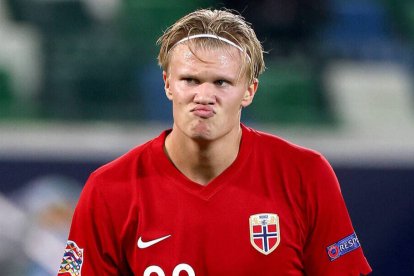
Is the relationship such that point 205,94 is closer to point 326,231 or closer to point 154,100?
point 326,231

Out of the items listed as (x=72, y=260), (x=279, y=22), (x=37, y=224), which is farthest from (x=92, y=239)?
(x=279, y=22)

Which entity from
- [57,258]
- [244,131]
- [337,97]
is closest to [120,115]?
[57,258]

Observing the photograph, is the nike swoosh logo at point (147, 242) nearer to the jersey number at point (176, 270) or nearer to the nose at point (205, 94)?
the jersey number at point (176, 270)

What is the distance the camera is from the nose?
9.67ft

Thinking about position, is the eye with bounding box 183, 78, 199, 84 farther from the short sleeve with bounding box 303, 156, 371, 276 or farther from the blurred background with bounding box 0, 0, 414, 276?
the blurred background with bounding box 0, 0, 414, 276

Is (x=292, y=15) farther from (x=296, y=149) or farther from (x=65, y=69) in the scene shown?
(x=296, y=149)

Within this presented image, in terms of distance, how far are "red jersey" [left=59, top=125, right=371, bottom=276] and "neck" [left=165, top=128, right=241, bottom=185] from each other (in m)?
0.02

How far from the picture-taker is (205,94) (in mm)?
2949

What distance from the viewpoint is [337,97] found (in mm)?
6195

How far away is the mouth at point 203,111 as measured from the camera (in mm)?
2951

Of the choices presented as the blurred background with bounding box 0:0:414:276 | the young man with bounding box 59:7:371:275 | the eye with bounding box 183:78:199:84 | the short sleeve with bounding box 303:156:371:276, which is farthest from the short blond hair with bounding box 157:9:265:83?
the blurred background with bounding box 0:0:414:276

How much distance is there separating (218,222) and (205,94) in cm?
42

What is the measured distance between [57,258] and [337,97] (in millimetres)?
1987

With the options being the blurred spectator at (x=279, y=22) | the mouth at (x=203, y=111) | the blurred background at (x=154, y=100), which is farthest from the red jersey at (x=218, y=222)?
the blurred spectator at (x=279, y=22)
